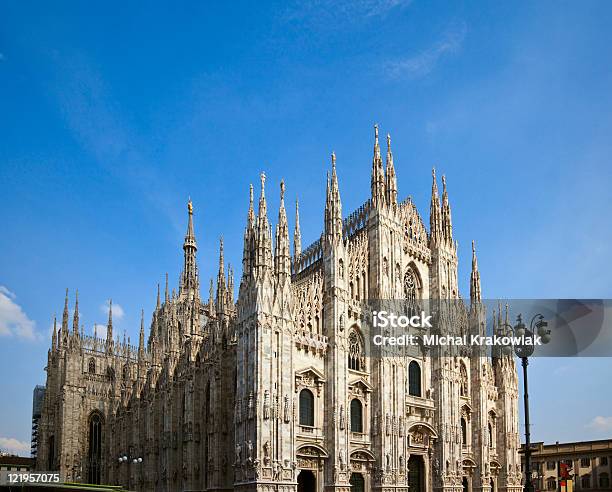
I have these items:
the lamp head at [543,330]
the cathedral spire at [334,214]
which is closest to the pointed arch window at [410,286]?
the cathedral spire at [334,214]

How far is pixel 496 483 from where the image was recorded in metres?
62.8

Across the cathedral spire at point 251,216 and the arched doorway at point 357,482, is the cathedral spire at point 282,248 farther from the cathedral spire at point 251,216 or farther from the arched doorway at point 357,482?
the arched doorway at point 357,482

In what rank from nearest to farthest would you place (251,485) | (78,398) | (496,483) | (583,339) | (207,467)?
(583,339), (251,485), (207,467), (496,483), (78,398)

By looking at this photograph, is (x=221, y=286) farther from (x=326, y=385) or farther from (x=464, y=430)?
(x=464, y=430)

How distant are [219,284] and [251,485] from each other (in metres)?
19.3

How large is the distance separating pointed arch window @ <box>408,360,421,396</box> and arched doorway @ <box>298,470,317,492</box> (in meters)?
12.2

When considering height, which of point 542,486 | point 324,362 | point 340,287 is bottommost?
point 542,486

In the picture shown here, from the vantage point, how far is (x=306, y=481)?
152ft

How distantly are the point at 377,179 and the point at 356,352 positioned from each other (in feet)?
47.6

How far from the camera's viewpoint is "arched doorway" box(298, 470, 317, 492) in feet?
151

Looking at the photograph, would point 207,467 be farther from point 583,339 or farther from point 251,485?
point 583,339

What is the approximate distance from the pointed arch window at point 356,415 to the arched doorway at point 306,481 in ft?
16.8

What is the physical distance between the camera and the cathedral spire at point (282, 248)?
4625 cm

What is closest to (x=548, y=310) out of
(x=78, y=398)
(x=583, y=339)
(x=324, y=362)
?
(x=583, y=339)
